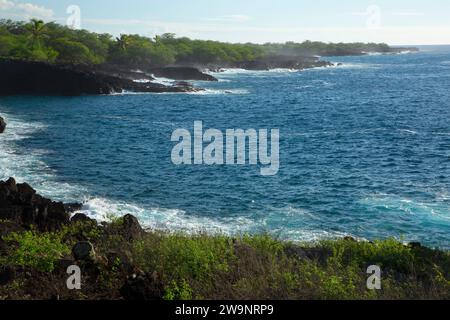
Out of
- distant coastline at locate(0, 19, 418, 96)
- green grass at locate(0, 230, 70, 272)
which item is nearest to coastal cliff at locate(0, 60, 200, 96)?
distant coastline at locate(0, 19, 418, 96)

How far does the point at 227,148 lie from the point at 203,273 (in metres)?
34.6

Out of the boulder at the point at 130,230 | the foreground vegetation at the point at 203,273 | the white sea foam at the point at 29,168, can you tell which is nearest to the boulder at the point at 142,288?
the foreground vegetation at the point at 203,273

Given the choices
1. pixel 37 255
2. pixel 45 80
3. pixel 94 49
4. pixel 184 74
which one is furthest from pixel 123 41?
pixel 37 255

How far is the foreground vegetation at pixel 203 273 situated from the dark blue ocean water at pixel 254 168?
16.1 ft

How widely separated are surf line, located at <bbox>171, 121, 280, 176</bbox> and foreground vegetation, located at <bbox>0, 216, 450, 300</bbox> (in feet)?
78.7

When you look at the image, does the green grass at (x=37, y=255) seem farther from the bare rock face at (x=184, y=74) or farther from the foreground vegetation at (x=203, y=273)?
the bare rock face at (x=184, y=74)

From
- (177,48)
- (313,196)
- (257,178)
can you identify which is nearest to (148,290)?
(313,196)

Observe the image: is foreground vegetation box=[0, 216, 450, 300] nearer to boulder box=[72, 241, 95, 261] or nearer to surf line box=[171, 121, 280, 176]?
boulder box=[72, 241, 95, 261]

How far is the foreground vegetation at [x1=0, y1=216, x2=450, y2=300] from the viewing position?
9.40 m

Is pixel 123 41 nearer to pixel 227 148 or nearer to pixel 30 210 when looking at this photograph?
pixel 227 148

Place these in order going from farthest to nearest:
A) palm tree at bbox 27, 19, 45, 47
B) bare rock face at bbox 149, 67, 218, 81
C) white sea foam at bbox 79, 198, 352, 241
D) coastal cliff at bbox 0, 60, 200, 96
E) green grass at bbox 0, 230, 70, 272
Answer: bare rock face at bbox 149, 67, 218, 81 < palm tree at bbox 27, 19, 45, 47 < coastal cliff at bbox 0, 60, 200, 96 < white sea foam at bbox 79, 198, 352, 241 < green grass at bbox 0, 230, 70, 272

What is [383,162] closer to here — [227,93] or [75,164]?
[75,164]

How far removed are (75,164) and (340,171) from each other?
2036 centimetres

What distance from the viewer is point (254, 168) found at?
37.2 metres
